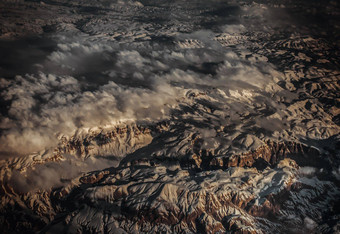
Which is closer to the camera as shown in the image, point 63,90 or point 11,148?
point 11,148

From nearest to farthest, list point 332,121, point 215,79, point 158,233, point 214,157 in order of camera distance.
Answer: point 158,233
point 214,157
point 332,121
point 215,79

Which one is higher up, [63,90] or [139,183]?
[63,90]

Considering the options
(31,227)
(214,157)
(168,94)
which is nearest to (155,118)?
(168,94)

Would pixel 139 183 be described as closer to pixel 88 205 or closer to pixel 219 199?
pixel 88 205

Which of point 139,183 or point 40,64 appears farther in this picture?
point 40,64

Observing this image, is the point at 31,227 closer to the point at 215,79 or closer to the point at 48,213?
the point at 48,213

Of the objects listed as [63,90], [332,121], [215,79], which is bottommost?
[332,121]

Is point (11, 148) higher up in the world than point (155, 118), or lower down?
higher up

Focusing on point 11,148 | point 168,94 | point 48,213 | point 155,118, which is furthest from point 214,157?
point 11,148

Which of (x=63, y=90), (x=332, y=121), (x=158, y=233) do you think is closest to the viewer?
(x=158, y=233)
